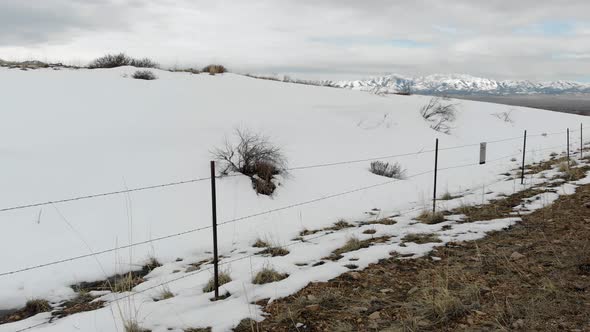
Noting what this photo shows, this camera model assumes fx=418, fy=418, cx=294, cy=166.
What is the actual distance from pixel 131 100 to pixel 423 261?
12.7 meters

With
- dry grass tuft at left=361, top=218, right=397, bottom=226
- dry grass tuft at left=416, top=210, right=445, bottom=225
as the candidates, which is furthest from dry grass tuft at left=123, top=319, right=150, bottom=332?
dry grass tuft at left=416, top=210, right=445, bottom=225

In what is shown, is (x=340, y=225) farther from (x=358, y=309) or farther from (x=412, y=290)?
(x=358, y=309)

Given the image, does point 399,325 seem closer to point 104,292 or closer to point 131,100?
point 104,292

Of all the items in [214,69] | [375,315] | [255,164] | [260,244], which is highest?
[214,69]

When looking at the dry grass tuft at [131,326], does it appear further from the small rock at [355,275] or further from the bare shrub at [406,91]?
the bare shrub at [406,91]

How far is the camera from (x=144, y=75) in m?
19.0

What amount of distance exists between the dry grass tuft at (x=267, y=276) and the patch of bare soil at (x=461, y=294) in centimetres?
57

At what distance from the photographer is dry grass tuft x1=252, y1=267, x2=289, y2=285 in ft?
17.8

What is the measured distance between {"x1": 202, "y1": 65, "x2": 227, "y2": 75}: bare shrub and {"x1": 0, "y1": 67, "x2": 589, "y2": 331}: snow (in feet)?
10.5

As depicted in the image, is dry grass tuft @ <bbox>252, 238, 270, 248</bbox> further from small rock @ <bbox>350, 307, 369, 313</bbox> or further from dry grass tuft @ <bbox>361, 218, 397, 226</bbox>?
small rock @ <bbox>350, 307, 369, 313</bbox>

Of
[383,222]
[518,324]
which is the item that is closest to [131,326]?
[518,324]

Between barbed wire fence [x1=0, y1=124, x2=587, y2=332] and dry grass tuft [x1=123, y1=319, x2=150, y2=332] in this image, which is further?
barbed wire fence [x1=0, y1=124, x2=587, y2=332]

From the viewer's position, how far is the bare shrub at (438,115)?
23.3m

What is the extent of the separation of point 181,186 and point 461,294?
714cm
